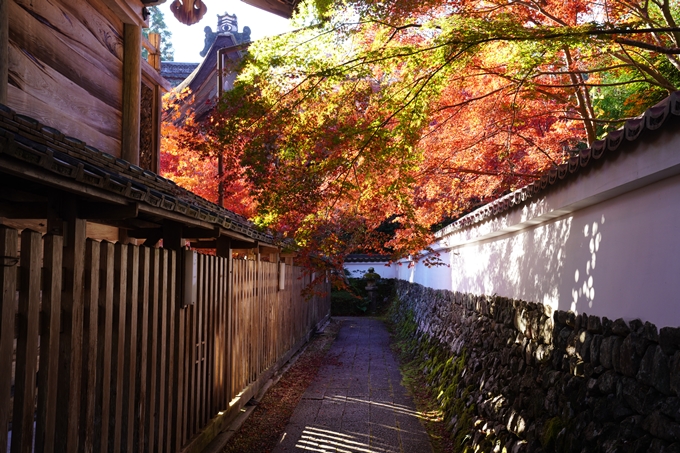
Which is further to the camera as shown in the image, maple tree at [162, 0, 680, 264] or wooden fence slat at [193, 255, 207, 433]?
wooden fence slat at [193, 255, 207, 433]

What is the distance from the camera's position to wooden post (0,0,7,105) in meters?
5.27

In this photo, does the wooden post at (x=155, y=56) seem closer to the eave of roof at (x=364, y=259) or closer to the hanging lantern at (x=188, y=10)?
the hanging lantern at (x=188, y=10)

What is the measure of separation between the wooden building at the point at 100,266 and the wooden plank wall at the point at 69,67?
0.02 metres

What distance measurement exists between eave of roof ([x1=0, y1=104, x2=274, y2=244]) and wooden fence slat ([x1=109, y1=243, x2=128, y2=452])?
50 centimetres

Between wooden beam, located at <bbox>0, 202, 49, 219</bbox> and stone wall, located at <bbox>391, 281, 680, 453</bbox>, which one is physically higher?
wooden beam, located at <bbox>0, 202, 49, 219</bbox>

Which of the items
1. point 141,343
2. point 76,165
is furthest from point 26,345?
point 141,343

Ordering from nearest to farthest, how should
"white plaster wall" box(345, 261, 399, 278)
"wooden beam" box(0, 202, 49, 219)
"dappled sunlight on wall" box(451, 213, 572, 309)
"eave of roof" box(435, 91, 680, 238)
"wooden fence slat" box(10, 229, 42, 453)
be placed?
1. "wooden fence slat" box(10, 229, 42, 453)
2. "eave of roof" box(435, 91, 680, 238)
3. "wooden beam" box(0, 202, 49, 219)
4. "dappled sunlight on wall" box(451, 213, 572, 309)
5. "white plaster wall" box(345, 261, 399, 278)

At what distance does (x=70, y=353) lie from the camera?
416 cm

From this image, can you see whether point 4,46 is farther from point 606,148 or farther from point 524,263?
point 524,263

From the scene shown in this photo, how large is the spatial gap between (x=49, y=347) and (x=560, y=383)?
4.20 metres

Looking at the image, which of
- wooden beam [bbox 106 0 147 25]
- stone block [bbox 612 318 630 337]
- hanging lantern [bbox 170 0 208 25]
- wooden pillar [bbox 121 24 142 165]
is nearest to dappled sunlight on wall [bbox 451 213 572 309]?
stone block [bbox 612 318 630 337]

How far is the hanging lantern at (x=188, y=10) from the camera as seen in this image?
360 inches

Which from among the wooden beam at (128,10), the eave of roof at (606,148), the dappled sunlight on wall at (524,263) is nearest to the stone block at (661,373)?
the eave of roof at (606,148)

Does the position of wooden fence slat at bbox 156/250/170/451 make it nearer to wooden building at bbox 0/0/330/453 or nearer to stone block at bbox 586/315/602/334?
wooden building at bbox 0/0/330/453
